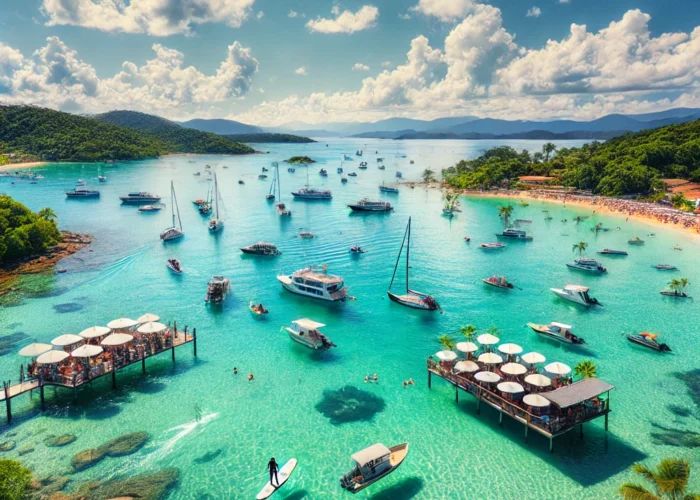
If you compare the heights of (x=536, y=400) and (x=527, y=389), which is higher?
(x=536, y=400)

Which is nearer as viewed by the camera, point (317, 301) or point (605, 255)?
point (317, 301)

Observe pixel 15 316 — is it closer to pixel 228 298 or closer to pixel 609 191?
pixel 228 298

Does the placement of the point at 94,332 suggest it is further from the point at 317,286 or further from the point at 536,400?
the point at 536,400

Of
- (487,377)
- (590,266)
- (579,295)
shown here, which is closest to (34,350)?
(487,377)

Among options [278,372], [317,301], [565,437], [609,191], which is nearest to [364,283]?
[317,301]

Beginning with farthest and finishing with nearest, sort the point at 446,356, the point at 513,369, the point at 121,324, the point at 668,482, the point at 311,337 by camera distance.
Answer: the point at 311,337 < the point at 121,324 < the point at 446,356 < the point at 513,369 < the point at 668,482

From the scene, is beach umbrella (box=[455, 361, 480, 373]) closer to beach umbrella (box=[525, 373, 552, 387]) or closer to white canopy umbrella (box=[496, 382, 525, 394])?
white canopy umbrella (box=[496, 382, 525, 394])
